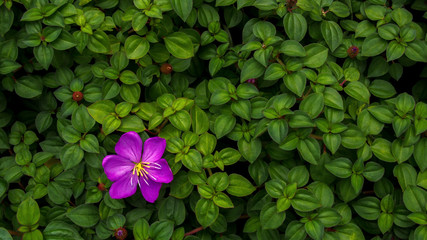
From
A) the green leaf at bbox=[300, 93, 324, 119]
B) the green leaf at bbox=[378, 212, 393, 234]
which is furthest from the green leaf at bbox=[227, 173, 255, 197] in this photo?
the green leaf at bbox=[378, 212, 393, 234]

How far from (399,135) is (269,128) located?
513 mm

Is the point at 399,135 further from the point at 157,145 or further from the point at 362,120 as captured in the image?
the point at 157,145

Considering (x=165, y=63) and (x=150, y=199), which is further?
(x=165, y=63)

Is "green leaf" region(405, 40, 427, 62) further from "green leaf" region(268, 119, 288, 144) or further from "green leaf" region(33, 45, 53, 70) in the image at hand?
"green leaf" region(33, 45, 53, 70)

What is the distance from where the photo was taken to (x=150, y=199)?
1.78 m

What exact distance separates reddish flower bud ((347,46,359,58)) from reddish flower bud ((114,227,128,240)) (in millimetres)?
1208

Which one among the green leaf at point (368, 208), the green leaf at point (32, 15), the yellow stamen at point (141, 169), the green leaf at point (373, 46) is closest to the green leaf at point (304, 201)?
the green leaf at point (368, 208)

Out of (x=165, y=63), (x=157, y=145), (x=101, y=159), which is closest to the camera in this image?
(x=157, y=145)

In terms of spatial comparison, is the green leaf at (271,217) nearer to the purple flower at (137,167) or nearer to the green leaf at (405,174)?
the purple flower at (137,167)

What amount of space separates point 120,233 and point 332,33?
1.21 m

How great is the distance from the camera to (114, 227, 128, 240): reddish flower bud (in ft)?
5.74

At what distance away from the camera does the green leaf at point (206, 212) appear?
1.74 metres

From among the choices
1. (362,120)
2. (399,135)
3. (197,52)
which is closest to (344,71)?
(362,120)

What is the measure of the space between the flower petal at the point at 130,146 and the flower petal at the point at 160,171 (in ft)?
0.23
